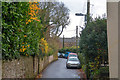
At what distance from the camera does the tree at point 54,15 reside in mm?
25172

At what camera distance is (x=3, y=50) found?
6.21 meters

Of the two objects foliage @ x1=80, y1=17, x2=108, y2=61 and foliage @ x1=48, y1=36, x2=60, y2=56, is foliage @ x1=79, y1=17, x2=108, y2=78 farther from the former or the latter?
foliage @ x1=48, y1=36, x2=60, y2=56

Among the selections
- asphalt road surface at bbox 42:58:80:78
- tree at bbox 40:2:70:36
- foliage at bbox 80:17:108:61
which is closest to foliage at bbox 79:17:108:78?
foliage at bbox 80:17:108:61

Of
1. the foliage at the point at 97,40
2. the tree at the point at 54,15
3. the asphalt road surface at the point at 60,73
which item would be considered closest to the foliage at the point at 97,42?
the foliage at the point at 97,40

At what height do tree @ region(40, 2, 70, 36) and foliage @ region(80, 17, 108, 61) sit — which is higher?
tree @ region(40, 2, 70, 36)

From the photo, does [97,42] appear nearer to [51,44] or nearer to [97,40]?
[97,40]

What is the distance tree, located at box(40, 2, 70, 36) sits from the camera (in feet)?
82.6

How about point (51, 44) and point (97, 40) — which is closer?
point (97, 40)

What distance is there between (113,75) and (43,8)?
22.4 metres

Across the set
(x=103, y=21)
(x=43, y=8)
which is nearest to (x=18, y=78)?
(x=103, y=21)

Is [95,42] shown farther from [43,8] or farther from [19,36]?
[43,8]

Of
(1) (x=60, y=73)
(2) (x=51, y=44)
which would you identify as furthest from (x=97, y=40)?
(2) (x=51, y=44)

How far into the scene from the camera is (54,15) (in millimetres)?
27297

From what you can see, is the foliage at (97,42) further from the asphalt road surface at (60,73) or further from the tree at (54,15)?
the tree at (54,15)
